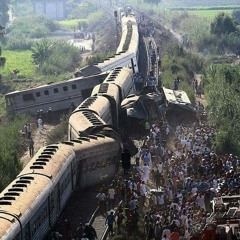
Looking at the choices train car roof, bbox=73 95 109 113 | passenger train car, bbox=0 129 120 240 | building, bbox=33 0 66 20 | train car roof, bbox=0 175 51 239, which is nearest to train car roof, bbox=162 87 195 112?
train car roof, bbox=73 95 109 113

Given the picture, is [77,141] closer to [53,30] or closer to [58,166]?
[58,166]

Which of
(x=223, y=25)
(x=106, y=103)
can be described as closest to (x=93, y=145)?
(x=106, y=103)

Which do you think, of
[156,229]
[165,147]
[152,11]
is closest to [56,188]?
[156,229]

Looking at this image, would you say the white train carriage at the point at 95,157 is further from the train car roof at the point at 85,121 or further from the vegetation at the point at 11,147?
the vegetation at the point at 11,147

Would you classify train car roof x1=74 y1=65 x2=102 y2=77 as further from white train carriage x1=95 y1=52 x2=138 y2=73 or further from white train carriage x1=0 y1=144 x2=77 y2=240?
white train carriage x1=0 y1=144 x2=77 y2=240

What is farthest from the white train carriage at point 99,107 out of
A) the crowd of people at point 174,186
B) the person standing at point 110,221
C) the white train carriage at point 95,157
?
the person standing at point 110,221

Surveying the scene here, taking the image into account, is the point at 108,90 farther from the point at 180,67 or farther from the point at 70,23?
the point at 70,23

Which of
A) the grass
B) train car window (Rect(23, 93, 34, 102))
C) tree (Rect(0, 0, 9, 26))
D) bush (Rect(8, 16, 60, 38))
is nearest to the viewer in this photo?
train car window (Rect(23, 93, 34, 102))

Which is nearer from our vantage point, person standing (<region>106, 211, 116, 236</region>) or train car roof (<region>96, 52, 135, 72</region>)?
person standing (<region>106, 211, 116, 236</region>)
